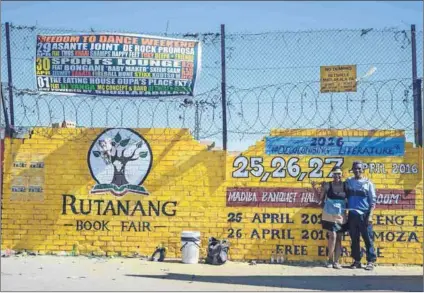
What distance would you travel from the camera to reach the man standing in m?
9.22

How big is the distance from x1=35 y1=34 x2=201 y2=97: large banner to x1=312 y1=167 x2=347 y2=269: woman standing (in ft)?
9.42

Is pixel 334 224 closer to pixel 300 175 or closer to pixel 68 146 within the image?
pixel 300 175

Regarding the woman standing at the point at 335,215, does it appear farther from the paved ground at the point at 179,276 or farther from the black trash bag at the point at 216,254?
the black trash bag at the point at 216,254

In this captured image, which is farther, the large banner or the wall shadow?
the large banner

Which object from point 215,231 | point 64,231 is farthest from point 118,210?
point 215,231

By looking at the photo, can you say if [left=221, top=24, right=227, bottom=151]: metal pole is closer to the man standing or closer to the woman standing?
the woman standing

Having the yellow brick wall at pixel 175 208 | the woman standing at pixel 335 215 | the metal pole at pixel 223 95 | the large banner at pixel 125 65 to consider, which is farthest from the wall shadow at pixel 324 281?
the large banner at pixel 125 65

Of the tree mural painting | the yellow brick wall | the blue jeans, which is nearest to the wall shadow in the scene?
the blue jeans

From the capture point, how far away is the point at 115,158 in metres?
9.95

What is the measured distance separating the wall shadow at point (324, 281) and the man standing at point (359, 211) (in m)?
0.74

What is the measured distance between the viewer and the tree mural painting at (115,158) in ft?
32.6

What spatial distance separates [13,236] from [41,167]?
4.28 feet

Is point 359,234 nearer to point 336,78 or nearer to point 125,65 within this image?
point 336,78

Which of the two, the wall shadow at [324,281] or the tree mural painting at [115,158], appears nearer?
the wall shadow at [324,281]
